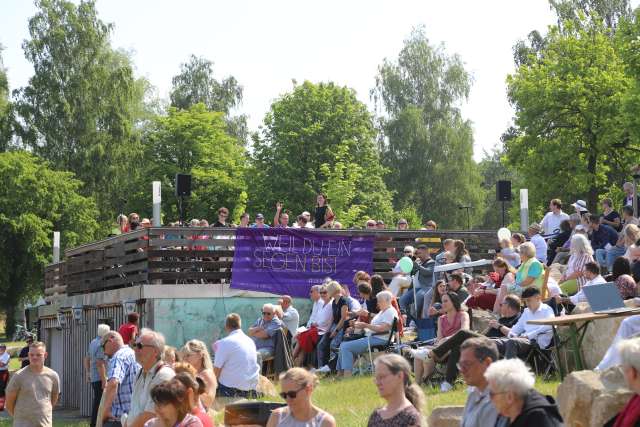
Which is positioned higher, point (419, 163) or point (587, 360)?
point (419, 163)

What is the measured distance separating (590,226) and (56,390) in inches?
414

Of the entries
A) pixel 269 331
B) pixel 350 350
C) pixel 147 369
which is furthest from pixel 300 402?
pixel 269 331

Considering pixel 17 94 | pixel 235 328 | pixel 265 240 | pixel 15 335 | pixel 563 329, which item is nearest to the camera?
pixel 235 328

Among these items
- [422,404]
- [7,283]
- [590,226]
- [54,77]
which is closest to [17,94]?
[54,77]

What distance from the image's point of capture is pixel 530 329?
13906 millimetres

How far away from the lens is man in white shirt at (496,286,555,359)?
1358 centimetres

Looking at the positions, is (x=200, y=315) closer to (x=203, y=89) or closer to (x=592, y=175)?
(x=592, y=175)

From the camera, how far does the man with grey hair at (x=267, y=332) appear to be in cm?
1866

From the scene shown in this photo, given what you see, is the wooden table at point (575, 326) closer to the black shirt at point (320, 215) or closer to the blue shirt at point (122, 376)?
the blue shirt at point (122, 376)

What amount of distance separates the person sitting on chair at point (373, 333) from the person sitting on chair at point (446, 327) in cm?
189

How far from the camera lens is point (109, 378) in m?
11.1

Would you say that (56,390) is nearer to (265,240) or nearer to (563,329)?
(563,329)

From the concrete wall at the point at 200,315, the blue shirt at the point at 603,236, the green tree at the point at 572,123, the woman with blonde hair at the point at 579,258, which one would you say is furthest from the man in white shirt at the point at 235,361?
the green tree at the point at 572,123

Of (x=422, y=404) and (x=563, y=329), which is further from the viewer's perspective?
(x=563, y=329)
